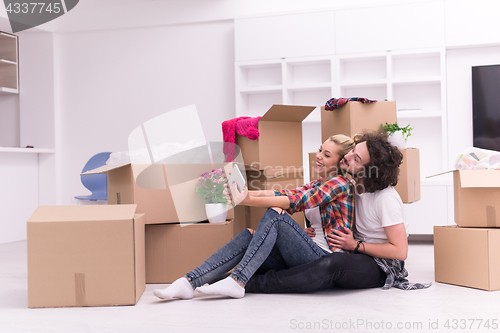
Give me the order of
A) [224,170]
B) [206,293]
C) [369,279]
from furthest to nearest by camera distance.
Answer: [224,170]
[369,279]
[206,293]

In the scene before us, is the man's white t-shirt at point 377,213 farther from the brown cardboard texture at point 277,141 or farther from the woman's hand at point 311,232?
the brown cardboard texture at point 277,141

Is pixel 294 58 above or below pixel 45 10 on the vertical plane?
below

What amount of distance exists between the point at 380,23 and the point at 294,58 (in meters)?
0.73

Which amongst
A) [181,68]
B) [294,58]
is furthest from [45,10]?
[294,58]

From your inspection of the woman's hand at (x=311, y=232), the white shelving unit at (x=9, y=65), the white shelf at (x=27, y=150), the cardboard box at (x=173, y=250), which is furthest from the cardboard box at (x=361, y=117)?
the white shelving unit at (x=9, y=65)

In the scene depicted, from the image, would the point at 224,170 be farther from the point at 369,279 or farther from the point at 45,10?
the point at 45,10


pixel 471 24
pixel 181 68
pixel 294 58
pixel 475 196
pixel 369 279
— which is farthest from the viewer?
pixel 181 68

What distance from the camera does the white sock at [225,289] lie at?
176 centimetres

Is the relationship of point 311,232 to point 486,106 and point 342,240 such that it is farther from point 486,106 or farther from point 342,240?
point 486,106

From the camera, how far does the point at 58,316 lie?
164 centimetres

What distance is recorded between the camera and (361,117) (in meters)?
2.48

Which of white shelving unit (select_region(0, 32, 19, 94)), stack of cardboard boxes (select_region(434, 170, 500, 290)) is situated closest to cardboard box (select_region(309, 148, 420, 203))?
stack of cardboard boxes (select_region(434, 170, 500, 290))

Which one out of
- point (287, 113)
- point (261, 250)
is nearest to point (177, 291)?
point (261, 250)

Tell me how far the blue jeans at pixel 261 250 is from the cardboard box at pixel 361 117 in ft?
2.77
